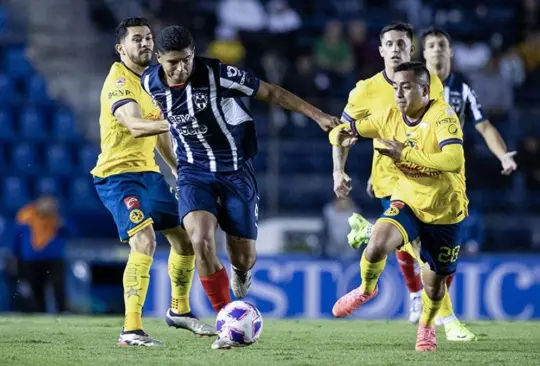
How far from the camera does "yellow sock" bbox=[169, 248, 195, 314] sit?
352 inches

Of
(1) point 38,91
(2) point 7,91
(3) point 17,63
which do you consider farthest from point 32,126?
(3) point 17,63

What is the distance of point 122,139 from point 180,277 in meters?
1.16

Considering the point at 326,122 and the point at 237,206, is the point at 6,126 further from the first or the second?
the point at 326,122

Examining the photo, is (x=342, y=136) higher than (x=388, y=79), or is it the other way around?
(x=388, y=79)

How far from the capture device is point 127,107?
8.38 m

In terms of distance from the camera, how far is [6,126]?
17.4 m

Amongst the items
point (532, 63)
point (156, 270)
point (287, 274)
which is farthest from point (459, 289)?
point (532, 63)

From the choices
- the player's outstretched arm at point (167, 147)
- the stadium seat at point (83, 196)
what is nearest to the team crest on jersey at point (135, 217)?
the player's outstretched arm at point (167, 147)

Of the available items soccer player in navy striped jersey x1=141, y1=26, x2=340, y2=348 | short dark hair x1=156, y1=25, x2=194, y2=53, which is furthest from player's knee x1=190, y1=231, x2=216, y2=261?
short dark hair x1=156, y1=25, x2=194, y2=53

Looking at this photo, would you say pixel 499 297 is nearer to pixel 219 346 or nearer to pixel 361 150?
pixel 361 150

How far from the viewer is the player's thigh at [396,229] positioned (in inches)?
309

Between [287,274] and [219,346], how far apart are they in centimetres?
649

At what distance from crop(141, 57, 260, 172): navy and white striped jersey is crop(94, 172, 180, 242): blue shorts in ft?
1.26

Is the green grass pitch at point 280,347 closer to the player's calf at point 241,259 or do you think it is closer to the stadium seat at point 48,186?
the player's calf at point 241,259
